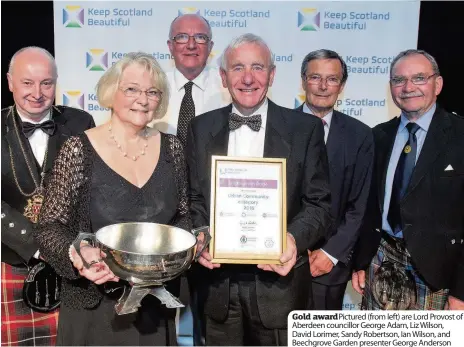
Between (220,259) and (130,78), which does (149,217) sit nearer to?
(220,259)

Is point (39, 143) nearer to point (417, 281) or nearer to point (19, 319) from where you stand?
point (19, 319)

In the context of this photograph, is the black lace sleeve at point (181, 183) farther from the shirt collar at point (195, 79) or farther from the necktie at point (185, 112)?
the shirt collar at point (195, 79)

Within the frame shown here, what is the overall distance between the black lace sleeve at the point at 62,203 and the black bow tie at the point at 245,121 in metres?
0.68

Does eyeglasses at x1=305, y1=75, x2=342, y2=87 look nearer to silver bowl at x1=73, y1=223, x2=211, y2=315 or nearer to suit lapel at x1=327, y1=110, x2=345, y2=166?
suit lapel at x1=327, y1=110, x2=345, y2=166

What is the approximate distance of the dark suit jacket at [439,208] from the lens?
7.39ft

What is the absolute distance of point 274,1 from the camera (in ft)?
8.23

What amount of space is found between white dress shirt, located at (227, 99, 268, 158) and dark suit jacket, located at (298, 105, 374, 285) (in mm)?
403

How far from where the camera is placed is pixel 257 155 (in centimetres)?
224

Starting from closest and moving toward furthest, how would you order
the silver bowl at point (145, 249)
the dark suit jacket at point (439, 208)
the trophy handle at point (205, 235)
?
the silver bowl at point (145, 249) → the trophy handle at point (205, 235) → the dark suit jacket at point (439, 208)

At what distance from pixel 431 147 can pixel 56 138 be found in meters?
1.81

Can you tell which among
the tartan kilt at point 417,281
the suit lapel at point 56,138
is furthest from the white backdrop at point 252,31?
the tartan kilt at point 417,281

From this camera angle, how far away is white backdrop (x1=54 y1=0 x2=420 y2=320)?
2490 mm

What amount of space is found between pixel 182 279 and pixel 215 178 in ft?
2.56

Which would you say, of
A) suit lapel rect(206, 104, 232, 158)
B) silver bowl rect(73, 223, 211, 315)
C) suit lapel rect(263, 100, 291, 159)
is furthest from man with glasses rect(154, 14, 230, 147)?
silver bowl rect(73, 223, 211, 315)
